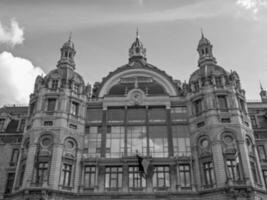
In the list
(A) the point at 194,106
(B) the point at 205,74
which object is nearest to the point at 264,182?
(A) the point at 194,106

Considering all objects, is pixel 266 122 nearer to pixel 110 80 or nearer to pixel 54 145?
pixel 110 80

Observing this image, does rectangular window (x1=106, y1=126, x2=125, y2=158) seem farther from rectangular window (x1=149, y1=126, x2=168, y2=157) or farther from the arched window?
the arched window

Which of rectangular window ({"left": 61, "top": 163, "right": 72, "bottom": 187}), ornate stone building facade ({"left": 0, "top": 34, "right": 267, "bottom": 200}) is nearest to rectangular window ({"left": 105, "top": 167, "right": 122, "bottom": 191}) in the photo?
ornate stone building facade ({"left": 0, "top": 34, "right": 267, "bottom": 200})

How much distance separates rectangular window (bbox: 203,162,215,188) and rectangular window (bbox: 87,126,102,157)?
15004 millimetres

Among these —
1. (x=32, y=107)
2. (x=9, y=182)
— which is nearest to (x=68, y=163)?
(x=9, y=182)

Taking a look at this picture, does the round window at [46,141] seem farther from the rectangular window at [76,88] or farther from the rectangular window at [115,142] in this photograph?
the rectangular window at [76,88]

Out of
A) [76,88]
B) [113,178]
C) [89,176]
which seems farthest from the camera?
[76,88]

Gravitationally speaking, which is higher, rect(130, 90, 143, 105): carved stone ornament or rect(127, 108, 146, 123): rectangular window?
rect(130, 90, 143, 105): carved stone ornament

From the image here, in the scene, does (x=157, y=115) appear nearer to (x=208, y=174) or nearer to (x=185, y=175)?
(x=185, y=175)

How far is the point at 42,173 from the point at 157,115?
61.4ft

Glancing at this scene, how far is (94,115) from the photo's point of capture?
45.5 meters

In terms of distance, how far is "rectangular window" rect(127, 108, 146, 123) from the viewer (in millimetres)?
44688

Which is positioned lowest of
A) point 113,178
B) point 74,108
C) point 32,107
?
point 113,178

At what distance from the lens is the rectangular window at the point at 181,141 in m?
41.5
